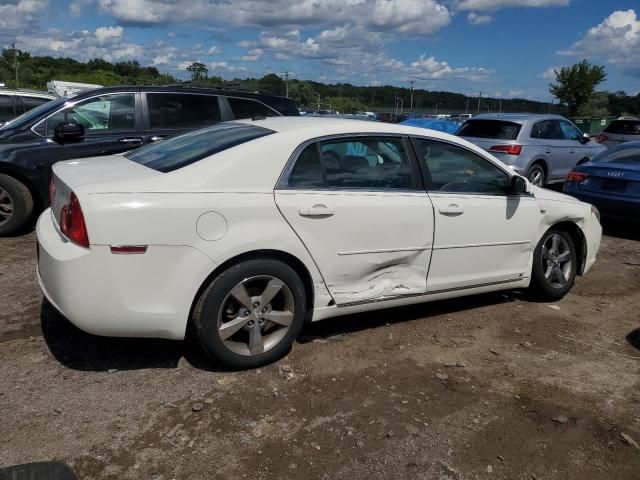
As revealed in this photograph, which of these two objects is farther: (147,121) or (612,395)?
(147,121)

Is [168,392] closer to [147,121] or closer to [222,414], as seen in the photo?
[222,414]

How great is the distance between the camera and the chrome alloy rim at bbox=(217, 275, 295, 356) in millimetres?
3482

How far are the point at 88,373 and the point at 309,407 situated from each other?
1.38 meters

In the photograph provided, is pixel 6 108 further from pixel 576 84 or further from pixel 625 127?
pixel 576 84

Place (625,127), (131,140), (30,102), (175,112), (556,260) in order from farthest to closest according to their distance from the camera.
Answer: (625,127), (30,102), (175,112), (131,140), (556,260)

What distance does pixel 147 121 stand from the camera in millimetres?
6961

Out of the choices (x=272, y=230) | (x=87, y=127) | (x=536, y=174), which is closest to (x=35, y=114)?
(x=87, y=127)

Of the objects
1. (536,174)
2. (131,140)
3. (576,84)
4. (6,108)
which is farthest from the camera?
(576,84)

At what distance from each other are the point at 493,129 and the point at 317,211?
8250 millimetres

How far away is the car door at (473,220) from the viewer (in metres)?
4.28

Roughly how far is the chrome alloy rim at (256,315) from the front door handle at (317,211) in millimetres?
449

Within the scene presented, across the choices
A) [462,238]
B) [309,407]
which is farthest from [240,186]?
[462,238]

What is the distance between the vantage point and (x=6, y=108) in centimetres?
1043

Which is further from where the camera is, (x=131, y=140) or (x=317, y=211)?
(x=131, y=140)
